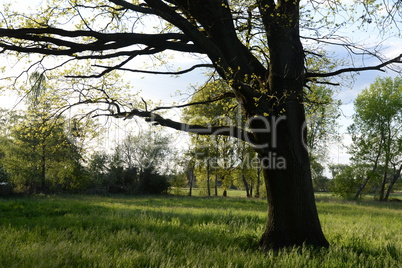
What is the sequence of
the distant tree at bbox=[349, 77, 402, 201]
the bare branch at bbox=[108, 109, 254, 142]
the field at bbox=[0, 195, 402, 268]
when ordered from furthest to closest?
the distant tree at bbox=[349, 77, 402, 201]
the bare branch at bbox=[108, 109, 254, 142]
the field at bbox=[0, 195, 402, 268]

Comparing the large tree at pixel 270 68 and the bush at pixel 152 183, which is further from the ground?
the large tree at pixel 270 68

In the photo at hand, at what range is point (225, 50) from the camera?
21.9 feet

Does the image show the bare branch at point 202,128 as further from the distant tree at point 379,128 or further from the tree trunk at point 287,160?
the distant tree at point 379,128

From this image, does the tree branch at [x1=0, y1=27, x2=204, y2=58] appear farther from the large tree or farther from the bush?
the bush

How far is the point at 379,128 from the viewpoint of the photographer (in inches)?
1446

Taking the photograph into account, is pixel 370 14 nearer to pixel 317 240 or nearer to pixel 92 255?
pixel 317 240

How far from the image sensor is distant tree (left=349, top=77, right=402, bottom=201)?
3606cm

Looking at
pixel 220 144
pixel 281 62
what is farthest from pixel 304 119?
pixel 220 144

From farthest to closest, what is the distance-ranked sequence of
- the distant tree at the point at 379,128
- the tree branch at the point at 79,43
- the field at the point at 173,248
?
the distant tree at the point at 379,128 < the tree branch at the point at 79,43 < the field at the point at 173,248

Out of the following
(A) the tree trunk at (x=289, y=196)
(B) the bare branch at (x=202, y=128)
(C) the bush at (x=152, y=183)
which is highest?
(B) the bare branch at (x=202, y=128)

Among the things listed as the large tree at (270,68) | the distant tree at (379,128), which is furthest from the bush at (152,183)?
the large tree at (270,68)

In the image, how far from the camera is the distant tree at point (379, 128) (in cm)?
3606

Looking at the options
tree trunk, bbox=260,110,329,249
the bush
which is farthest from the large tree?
the bush

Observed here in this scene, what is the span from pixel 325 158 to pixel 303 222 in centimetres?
3764
